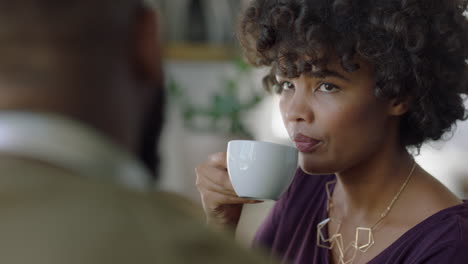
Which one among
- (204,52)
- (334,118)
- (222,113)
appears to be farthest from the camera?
(204,52)

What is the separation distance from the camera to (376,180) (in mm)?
1490

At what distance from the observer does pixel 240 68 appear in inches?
146

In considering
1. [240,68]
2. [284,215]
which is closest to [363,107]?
[284,215]

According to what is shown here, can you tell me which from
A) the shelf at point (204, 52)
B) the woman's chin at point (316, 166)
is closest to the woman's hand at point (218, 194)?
the woman's chin at point (316, 166)

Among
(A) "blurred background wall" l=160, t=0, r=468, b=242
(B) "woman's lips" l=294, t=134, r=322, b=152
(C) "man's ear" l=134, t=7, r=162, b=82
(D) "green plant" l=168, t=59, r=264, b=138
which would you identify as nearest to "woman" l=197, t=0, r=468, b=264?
(B) "woman's lips" l=294, t=134, r=322, b=152

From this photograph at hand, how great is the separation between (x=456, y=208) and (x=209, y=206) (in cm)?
56

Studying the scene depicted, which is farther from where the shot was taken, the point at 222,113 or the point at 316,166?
the point at 222,113

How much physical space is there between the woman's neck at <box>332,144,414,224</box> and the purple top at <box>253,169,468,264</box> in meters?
0.12

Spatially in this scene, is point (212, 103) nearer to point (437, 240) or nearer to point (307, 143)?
point (307, 143)

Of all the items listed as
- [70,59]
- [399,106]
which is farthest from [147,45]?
[399,106]

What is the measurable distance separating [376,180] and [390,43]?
321mm

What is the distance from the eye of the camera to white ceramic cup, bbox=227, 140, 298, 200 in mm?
1289

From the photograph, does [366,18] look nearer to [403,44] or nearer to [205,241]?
[403,44]

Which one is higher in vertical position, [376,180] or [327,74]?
[327,74]
